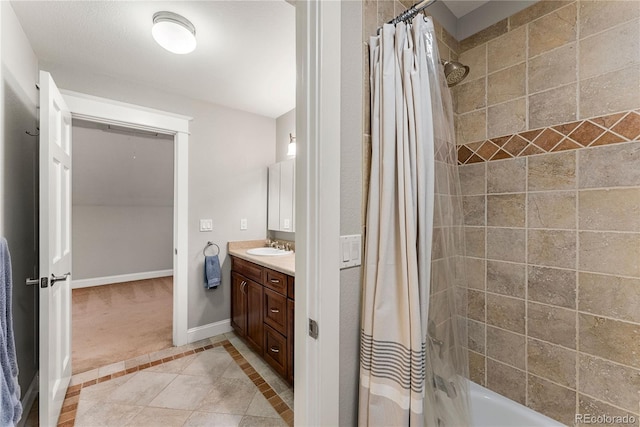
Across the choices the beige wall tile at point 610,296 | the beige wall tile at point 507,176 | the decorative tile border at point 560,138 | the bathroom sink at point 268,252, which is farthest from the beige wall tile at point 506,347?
the bathroom sink at point 268,252

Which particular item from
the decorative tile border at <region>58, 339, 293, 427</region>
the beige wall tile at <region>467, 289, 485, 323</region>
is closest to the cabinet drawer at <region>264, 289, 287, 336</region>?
the decorative tile border at <region>58, 339, 293, 427</region>

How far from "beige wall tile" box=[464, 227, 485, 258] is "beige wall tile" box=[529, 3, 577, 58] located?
906 mm

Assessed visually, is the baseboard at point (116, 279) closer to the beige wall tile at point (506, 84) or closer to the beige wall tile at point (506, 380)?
the beige wall tile at point (506, 380)

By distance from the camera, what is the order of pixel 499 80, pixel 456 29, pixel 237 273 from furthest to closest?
pixel 237 273
pixel 456 29
pixel 499 80

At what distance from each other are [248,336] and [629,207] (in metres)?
2.57

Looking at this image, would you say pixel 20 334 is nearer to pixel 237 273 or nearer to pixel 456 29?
pixel 237 273

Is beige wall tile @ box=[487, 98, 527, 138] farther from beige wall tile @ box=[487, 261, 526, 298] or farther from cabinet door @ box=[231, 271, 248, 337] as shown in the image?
cabinet door @ box=[231, 271, 248, 337]

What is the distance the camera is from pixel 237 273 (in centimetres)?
264

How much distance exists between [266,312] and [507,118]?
6.61ft

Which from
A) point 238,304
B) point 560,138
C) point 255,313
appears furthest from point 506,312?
point 238,304

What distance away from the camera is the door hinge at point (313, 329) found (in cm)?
87

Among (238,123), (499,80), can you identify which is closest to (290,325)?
(499,80)

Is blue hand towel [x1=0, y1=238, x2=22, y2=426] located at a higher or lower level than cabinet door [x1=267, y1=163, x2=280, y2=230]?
Answer: lower

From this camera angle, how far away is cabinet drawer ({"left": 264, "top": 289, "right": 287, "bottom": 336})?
1.89m
